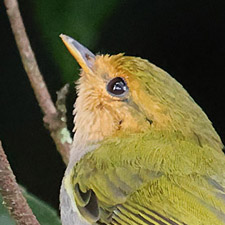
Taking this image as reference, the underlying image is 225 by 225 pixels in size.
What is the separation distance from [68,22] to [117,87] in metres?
0.27

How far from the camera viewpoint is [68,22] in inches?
78.0

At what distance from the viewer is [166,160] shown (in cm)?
174

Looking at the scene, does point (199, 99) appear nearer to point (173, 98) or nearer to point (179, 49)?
point (179, 49)

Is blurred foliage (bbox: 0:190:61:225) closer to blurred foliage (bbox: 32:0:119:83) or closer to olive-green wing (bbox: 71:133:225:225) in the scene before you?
olive-green wing (bbox: 71:133:225:225)

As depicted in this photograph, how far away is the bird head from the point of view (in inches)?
70.4

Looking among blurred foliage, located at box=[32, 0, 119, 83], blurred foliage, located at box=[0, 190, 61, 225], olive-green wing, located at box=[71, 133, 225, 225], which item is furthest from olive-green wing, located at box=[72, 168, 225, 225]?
blurred foliage, located at box=[32, 0, 119, 83]

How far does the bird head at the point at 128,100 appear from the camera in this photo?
179 centimetres

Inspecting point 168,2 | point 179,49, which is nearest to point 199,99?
point 179,49

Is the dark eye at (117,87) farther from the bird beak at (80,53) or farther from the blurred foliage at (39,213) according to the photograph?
the blurred foliage at (39,213)

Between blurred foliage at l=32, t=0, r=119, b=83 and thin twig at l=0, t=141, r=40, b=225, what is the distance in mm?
528

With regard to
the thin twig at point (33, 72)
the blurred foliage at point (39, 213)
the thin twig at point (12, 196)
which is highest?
the thin twig at point (33, 72)

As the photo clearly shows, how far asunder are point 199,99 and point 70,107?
33cm

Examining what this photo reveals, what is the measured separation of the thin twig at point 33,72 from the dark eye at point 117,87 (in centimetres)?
14

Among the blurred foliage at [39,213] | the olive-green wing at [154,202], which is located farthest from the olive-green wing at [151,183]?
the blurred foliage at [39,213]
